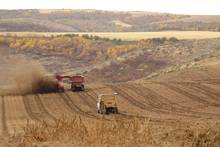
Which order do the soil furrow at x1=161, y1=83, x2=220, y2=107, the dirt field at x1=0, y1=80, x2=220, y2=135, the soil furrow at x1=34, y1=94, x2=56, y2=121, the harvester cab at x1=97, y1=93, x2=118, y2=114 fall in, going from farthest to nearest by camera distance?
the soil furrow at x1=161, y1=83, x2=220, y2=107 < the soil furrow at x1=34, y1=94, x2=56, y2=121 < the harvester cab at x1=97, y1=93, x2=118, y2=114 < the dirt field at x1=0, y1=80, x2=220, y2=135

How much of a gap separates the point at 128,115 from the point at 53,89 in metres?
14.6

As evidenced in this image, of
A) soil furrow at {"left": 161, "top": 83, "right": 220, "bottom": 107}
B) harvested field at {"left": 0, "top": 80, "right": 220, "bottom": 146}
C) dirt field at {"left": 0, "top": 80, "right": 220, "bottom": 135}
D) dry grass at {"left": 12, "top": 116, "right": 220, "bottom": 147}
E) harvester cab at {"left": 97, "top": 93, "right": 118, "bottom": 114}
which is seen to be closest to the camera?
dry grass at {"left": 12, "top": 116, "right": 220, "bottom": 147}

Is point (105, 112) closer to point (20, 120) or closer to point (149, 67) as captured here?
point (20, 120)

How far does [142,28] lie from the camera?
593ft

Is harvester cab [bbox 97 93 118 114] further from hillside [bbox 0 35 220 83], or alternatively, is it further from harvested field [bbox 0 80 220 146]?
hillside [bbox 0 35 220 83]

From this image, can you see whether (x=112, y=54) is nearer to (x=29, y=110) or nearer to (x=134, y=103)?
(x=134, y=103)

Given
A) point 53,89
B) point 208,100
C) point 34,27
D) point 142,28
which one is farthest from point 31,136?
point 142,28

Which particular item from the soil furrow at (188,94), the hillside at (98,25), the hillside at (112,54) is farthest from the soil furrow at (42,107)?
the hillside at (98,25)

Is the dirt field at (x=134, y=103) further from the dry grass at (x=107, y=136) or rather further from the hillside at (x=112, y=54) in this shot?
the hillside at (x=112, y=54)

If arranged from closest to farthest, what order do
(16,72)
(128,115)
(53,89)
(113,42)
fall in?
(128,115) < (53,89) < (16,72) < (113,42)

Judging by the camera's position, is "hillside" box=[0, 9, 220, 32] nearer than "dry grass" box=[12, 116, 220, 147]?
No

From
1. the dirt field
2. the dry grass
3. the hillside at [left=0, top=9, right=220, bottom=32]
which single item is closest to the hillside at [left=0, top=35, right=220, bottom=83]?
the dirt field

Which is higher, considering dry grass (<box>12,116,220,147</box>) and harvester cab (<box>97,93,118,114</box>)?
dry grass (<box>12,116,220,147</box>)

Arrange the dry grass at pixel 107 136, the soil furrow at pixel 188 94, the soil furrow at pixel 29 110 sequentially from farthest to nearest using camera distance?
the soil furrow at pixel 188 94
the soil furrow at pixel 29 110
the dry grass at pixel 107 136
